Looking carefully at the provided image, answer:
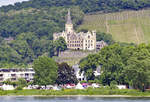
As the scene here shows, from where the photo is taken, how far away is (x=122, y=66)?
412ft

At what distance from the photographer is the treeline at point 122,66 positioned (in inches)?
4545

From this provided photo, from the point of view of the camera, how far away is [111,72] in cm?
12656

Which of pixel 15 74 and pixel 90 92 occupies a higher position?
pixel 15 74

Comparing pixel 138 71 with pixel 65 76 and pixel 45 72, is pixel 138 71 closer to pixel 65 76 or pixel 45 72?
pixel 45 72

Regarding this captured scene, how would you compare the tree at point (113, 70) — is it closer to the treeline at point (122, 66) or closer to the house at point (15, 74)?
the treeline at point (122, 66)

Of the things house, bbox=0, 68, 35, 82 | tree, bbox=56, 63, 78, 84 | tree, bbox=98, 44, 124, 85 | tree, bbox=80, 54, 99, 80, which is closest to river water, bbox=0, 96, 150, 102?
tree, bbox=98, 44, 124, 85

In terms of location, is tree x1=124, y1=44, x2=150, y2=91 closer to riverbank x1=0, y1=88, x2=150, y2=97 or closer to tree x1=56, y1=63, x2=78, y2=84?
riverbank x1=0, y1=88, x2=150, y2=97

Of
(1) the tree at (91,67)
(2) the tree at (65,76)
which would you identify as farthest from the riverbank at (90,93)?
(1) the tree at (91,67)

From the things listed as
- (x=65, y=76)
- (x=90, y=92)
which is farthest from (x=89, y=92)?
(x=65, y=76)

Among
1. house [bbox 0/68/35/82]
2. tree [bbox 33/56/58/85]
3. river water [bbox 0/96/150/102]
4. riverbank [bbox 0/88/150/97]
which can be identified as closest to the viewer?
river water [bbox 0/96/150/102]

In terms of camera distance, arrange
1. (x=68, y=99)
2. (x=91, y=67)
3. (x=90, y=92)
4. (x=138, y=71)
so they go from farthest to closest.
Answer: (x=91, y=67), (x=90, y=92), (x=138, y=71), (x=68, y=99)

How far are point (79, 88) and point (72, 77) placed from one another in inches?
580

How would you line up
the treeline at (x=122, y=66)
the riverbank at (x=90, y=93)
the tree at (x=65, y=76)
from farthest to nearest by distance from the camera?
the tree at (x=65, y=76) < the treeline at (x=122, y=66) < the riverbank at (x=90, y=93)

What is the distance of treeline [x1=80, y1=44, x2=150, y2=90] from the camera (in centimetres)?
11544
